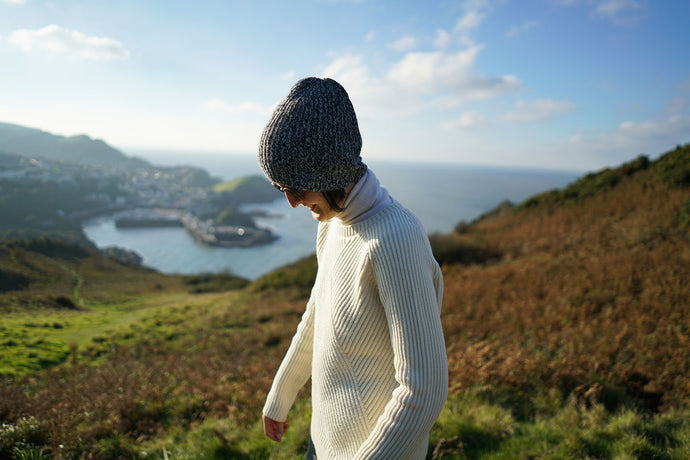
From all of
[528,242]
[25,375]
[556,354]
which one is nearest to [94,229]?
[25,375]

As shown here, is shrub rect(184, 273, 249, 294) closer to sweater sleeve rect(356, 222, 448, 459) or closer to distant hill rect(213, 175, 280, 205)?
sweater sleeve rect(356, 222, 448, 459)

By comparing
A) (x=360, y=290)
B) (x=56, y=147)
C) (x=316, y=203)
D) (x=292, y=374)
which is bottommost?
(x=292, y=374)

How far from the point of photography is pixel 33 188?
12.7m

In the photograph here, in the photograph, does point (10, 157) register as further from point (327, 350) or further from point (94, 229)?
point (94, 229)

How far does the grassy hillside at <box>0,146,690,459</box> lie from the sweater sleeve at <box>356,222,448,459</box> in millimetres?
1836

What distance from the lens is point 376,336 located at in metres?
0.86

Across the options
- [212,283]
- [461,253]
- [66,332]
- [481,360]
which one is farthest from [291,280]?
[481,360]

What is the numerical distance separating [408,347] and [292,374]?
2.28 ft

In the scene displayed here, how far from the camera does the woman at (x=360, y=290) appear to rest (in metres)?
0.75

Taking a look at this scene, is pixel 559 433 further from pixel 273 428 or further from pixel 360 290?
pixel 360 290

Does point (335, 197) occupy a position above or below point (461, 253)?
above

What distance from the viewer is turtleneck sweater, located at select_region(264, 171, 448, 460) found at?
0.74 m

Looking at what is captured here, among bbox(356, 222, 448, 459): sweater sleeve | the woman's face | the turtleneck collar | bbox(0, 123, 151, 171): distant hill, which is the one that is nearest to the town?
bbox(0, 123, 151, 171): distant hill

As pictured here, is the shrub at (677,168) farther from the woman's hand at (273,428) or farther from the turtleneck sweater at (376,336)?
the woman's hand at (273,428)
